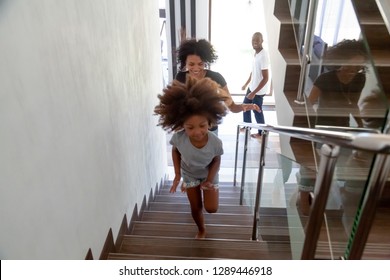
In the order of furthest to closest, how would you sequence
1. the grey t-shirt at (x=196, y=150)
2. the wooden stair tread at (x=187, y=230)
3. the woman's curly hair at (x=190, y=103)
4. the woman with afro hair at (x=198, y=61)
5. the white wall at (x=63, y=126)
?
the woman with afro hair at (x=198, y=61) → the wooden stair tread at (x=187, y=230) → the grey t-shirt at (x=196, y=150) → the woman's curly hair at (x=190, y=103) → the white wall at (x=63, y=126)

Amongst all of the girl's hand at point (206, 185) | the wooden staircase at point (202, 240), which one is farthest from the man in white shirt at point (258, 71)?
the girl's hand at point (206, 185)

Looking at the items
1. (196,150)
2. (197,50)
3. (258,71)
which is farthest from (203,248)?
(258,71)

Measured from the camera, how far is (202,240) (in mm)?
2391

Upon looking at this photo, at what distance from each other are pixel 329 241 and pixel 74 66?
57.2 inches

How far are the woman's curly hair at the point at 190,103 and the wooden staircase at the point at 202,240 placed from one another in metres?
0.88

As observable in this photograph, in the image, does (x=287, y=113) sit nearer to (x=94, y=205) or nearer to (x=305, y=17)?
(x=305, y=17)

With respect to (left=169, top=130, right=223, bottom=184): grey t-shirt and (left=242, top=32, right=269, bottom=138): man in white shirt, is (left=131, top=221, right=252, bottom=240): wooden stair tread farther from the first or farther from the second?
(left=242, top=32, right=269, bottom=138): man in white shirt

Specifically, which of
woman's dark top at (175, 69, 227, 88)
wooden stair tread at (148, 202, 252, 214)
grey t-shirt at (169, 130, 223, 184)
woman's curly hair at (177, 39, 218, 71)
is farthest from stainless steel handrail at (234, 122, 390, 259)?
wooden stair tread at (148, 202, 252, 214)

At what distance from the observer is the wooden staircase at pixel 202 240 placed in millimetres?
2252

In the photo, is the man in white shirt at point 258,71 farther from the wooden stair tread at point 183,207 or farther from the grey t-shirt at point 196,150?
the grey t-shirt at point 196,150

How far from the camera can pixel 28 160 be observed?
1.17 meters

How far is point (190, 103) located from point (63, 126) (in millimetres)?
803

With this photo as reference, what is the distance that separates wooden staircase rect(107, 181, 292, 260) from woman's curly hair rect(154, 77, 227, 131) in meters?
0.88

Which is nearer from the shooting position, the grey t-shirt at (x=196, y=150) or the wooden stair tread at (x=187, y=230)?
the grey t-shirt at (x=196, y=150)
